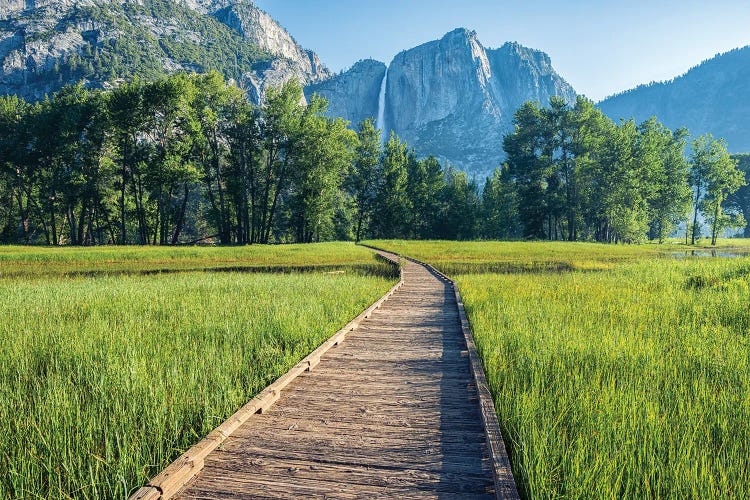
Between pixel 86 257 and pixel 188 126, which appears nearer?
pixel 86 257

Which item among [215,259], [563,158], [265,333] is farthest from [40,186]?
[563,158]

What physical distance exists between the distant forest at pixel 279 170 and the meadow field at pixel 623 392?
43.7 meters

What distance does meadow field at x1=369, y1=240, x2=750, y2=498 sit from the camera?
8.80 ft

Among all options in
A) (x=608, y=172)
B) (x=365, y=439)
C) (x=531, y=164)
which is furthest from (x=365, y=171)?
(x=365, y=439)

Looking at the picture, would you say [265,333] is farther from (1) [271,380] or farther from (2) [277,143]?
(2) [277,143]

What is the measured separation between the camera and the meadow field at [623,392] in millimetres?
2682

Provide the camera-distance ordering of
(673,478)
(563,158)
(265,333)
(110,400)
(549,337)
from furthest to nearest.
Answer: (563,158) → (265,333) → (549,337) → (110,400) → (673,478)

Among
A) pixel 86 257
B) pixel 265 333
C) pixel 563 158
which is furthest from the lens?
pixel 563 158

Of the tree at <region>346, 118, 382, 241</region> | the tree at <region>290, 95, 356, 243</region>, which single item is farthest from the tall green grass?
the tree at <region>346, 118, 382, 241</region>

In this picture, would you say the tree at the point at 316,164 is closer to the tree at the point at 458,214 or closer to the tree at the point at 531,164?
the tree at the point at 458,214

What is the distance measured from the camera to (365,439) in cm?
340

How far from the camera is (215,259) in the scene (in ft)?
101

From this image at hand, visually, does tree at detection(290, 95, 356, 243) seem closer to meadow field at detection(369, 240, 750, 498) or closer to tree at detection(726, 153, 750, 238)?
meadow field at detection(369, 240, 750, 498)

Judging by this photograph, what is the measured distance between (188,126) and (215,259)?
70.9 feet
